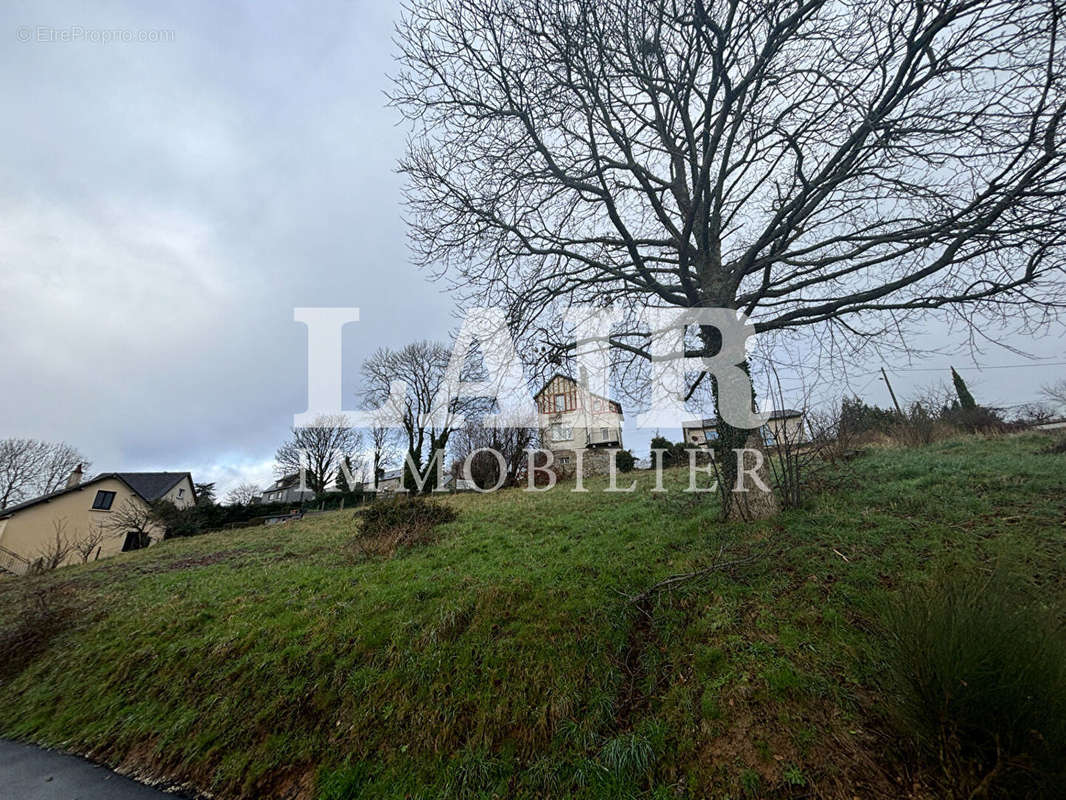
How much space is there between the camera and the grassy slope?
2580 mm

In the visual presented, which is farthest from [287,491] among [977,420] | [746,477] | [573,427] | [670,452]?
[977,420]

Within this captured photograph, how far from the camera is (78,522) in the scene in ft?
72.4

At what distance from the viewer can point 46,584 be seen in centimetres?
907

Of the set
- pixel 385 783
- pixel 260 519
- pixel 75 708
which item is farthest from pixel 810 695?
pixel 260 519

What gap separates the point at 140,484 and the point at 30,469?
35.8 ft

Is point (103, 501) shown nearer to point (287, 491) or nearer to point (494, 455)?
point (287, 491)

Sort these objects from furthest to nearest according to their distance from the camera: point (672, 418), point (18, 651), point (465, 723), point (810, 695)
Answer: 1. point (672, 418)
2. point (18, 651)
3. point (465, 723)
4. point (810, 695)

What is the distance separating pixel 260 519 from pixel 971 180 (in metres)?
26.1

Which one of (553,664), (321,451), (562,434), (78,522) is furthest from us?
(321,451)

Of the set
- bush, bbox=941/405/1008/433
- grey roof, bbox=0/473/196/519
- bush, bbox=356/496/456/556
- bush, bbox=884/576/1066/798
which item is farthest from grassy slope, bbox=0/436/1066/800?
grey roof, bbox=0/473/196/519

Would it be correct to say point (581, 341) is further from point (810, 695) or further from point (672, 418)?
point (810, 695)

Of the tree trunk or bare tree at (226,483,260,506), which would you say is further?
bare tree at (226,483,260,506)

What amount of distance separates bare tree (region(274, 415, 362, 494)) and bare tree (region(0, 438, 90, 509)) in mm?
13372

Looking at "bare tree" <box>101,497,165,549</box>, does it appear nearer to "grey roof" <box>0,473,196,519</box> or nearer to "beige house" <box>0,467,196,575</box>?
"beige house" <box>0,467,196,575</box>
